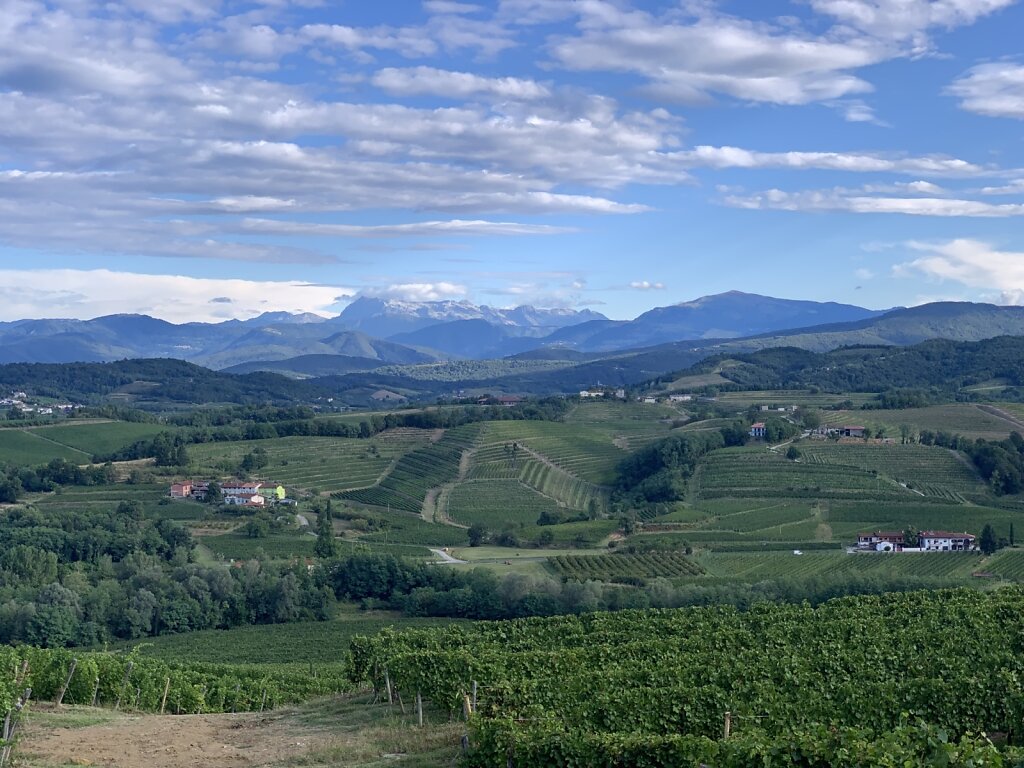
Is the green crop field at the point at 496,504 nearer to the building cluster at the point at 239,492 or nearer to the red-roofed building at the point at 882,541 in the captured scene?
the building cluster at the point at 239,492

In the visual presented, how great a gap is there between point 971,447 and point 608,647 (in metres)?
74.5

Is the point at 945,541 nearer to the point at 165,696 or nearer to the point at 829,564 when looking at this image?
the point at 829,564

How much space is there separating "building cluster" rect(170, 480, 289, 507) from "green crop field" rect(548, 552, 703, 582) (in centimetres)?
3165

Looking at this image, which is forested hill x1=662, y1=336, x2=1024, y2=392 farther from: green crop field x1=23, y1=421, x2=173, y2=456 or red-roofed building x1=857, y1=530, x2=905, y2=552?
red-roofed building x1=857, y1=530, x2=905, y2=552

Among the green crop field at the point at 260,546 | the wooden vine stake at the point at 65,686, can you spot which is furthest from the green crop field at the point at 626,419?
the wooden vine stake at the point at 65,686

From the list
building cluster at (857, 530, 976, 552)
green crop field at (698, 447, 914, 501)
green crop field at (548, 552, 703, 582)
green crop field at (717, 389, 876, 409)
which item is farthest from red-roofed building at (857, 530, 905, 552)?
green crop field at (717, 389, 876, 409)

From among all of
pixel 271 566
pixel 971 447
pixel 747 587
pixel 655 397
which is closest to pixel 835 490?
pixel 971 447

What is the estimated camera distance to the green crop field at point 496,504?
82225 millimetres

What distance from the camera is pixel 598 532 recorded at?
243 ft

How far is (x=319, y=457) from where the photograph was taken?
104812mm

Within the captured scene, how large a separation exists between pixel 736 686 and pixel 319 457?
87349 millimetres

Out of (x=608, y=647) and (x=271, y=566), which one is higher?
(x=608, y=647)

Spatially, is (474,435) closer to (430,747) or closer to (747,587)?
(747,587)

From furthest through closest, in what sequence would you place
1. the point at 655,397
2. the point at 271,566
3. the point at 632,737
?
the point at 655,397 < the point at 271,566 < the point at 632,737
